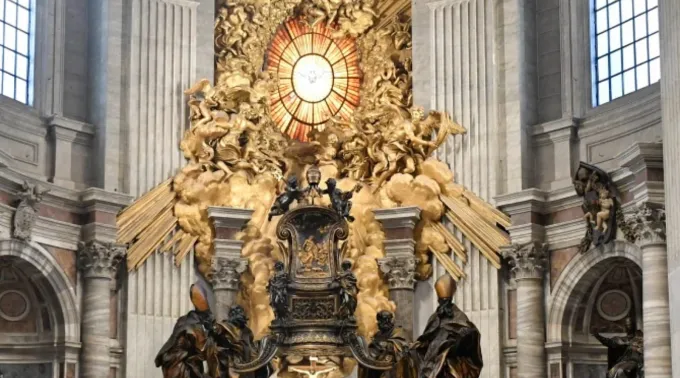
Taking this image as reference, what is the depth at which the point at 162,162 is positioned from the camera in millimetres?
24344

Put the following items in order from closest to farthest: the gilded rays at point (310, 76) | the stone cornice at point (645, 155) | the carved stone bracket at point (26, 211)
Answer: the stone cornice at point (645, 155) < the carved stone bracket at point (26, 211) < the gilded rays at point (310, 76)

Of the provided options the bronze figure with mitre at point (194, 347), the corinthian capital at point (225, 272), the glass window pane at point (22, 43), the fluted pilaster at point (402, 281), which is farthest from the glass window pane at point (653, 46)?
the glass window pane at point (22, 43)

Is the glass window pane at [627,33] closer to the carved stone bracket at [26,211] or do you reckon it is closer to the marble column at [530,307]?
the marble column at [530,307]

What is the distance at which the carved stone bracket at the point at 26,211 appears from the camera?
22.0 m

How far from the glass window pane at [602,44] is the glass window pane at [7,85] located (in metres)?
9.22

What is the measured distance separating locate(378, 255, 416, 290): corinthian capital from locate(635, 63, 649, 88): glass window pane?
14.8 ft

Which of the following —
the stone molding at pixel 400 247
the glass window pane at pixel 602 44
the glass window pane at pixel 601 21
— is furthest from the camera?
the stone molding at pixel 400 247

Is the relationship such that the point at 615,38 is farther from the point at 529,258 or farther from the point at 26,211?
the point at 26,211

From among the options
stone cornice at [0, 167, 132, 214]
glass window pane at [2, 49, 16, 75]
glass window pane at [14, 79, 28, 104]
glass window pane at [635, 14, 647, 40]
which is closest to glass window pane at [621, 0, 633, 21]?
glass window pane at [635, 14, 647, 40]

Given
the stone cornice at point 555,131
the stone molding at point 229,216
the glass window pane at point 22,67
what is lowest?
the stone molding at point 229,216

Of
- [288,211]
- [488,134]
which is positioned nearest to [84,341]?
[288,211]

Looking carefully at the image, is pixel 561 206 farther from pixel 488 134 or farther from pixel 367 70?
pixel 367 70

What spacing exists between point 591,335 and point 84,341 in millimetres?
7740

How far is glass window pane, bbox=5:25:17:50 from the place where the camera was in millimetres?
23453
